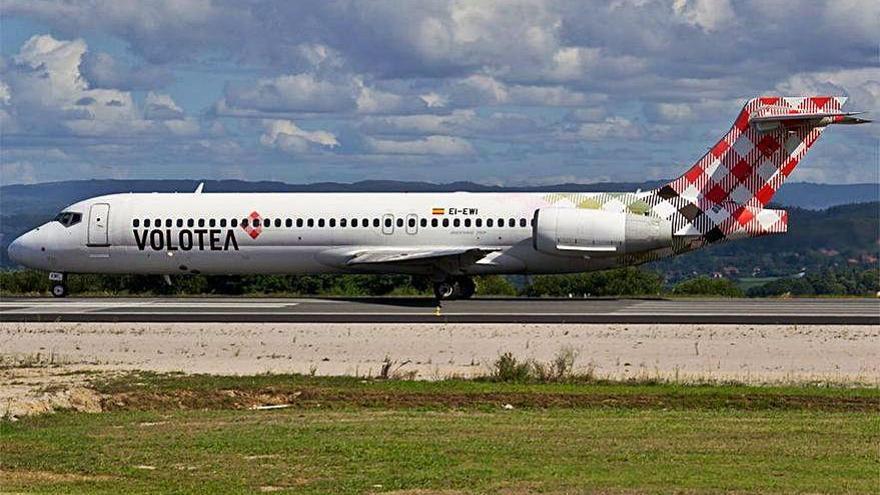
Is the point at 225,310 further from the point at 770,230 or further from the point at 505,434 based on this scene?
the point at 505,434

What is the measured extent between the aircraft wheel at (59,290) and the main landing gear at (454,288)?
43.7 ft

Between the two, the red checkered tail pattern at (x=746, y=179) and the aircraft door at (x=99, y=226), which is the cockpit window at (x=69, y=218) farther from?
the red checkered tail pattern at (x=746, y=179)

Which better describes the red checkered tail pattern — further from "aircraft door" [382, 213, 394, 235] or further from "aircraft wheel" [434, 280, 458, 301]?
"aircraft door" [382, 213, 394, 235]

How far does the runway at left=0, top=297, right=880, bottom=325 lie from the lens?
120 feet

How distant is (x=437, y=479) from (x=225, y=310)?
1064 inches

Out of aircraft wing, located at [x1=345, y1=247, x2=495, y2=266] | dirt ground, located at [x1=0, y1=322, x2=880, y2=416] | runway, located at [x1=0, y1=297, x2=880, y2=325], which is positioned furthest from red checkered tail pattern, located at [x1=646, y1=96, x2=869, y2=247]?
dirt ground, located at [x1=0, y1=322, x2=880, y2=416]

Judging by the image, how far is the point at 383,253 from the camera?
4522 cm

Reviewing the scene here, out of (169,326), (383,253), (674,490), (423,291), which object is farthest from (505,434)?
(423,291)

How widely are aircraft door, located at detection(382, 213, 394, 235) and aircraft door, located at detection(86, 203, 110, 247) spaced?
928 centimetres

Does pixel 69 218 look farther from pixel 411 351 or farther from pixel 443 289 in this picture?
pixel 411 351

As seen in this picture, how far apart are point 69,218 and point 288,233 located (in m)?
7.92

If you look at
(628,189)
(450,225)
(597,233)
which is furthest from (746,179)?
(628,189)

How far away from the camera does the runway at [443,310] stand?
36625 millimetres

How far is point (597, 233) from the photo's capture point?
43438 mm
